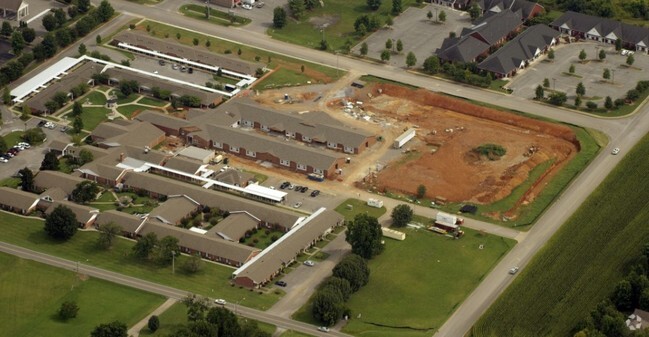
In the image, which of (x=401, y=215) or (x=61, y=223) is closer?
(x=61, y=223)

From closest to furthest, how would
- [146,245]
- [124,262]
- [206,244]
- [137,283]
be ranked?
[137,283], [146,245], [124,262], [206,244]

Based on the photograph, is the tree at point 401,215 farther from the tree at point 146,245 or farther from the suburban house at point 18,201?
the suburban house at point 18,201

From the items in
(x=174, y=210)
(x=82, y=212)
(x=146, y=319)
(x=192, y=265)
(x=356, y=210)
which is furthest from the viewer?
(x=356, y=210)

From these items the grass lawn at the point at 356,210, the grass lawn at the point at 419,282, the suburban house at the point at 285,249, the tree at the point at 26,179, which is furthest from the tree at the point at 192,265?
the tree at the point at 26,179

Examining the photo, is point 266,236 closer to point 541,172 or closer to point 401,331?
point 401,331

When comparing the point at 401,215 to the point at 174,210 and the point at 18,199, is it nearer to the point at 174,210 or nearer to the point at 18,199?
the point at 174,210

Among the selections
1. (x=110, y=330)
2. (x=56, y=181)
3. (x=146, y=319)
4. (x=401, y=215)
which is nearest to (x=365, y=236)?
(x=401, y=215)

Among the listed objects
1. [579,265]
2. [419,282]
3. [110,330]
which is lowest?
[419,282]
